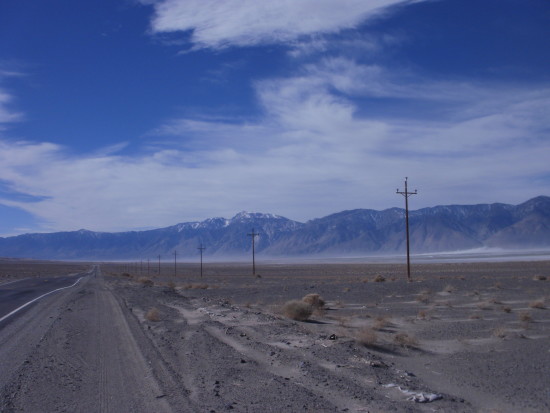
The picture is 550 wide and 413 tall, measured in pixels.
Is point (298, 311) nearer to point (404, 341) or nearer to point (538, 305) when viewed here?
point (404, 341)

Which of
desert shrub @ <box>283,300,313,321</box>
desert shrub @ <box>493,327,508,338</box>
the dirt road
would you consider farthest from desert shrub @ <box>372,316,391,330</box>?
the dirt road

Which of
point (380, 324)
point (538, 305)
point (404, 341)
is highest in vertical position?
point (404, 341)

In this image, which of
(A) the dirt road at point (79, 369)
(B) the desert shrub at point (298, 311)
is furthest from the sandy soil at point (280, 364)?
(B) the desert shrub at point (298, 311)

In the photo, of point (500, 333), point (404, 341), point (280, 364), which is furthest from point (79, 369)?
point (500, 333)

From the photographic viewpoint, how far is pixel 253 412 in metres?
8.53

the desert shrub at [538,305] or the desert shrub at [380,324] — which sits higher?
the desert shrub at [380,324]

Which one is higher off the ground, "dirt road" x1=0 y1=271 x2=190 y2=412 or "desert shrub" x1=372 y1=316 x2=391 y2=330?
"dirt road" x1=0 y1=271 x2=190 y2=412

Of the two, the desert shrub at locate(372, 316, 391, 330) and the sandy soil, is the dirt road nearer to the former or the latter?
the sandy soil

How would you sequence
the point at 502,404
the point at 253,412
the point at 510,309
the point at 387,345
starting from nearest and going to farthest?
Answer: the point at 253,412 → the point at 502,404 → the point at 387,345 → the point at 510,309

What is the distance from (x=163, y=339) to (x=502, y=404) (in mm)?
9832

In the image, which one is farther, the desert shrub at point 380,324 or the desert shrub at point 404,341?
the desert shrub at point 380,324

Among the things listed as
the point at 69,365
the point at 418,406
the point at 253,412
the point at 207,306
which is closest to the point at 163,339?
the point at 69,365

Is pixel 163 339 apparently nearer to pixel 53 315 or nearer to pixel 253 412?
pixel 253 412

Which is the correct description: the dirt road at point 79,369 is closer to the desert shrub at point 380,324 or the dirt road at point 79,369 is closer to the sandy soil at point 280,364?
the sandy soil at point 280,364
